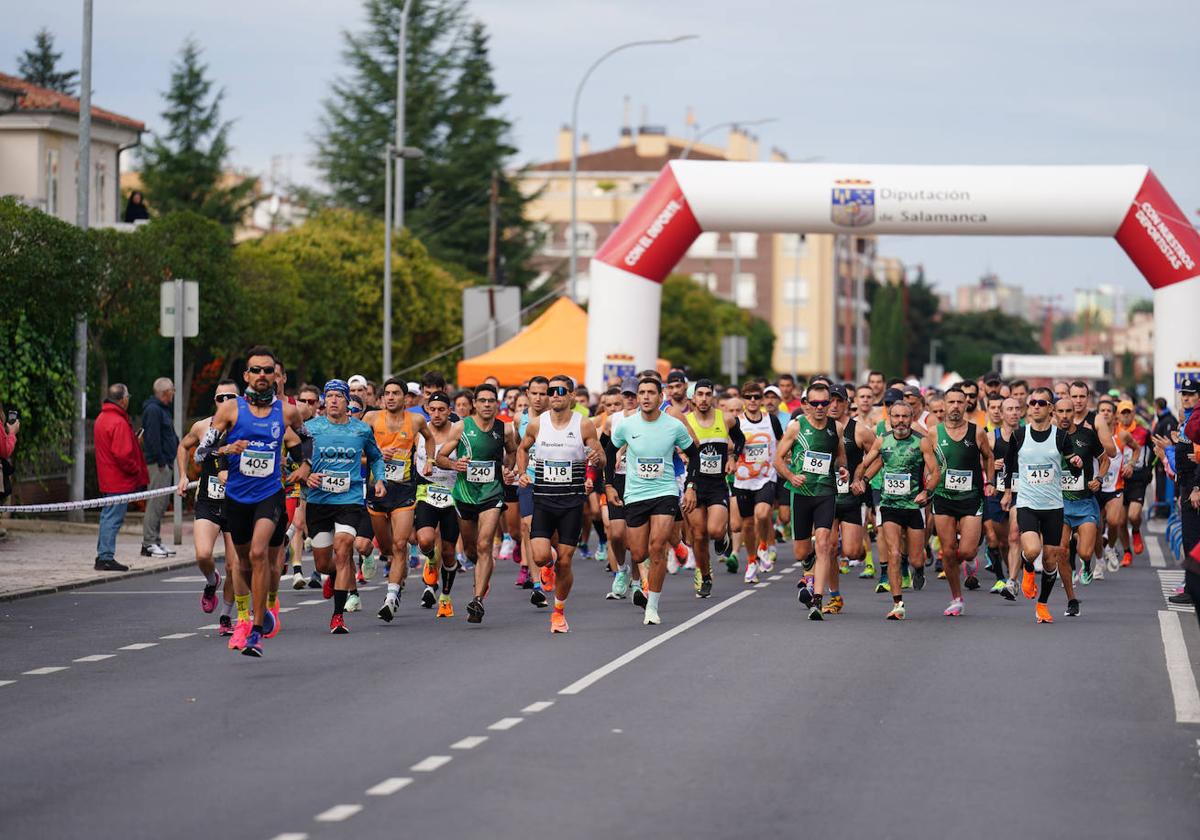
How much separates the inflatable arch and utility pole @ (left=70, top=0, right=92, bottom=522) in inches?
302

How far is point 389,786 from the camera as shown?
8.96 meters

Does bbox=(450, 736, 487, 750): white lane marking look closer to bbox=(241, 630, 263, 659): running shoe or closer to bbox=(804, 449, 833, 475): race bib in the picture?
bbox=(241, 630, 263, 659): running shoe

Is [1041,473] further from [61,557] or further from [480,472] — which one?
[61,557]

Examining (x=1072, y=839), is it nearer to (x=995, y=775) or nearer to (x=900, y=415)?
(x=995, y=775)

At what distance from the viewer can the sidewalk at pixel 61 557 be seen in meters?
19.7

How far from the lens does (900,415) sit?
17516 millimetres

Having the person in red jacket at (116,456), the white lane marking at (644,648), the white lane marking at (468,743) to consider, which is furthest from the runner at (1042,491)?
the person in red jacket at (116,456)

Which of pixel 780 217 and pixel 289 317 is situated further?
pixel 289 317

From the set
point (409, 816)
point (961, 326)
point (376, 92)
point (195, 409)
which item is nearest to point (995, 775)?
point (409, 816)

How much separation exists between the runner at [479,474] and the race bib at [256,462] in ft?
8.66

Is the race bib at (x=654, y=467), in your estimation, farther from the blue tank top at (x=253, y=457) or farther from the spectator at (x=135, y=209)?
the spectator at (x=135, y=209)

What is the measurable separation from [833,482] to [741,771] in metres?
7.80

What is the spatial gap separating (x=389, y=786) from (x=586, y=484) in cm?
770

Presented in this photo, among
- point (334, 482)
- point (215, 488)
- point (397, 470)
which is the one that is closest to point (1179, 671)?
point (334, 482)
